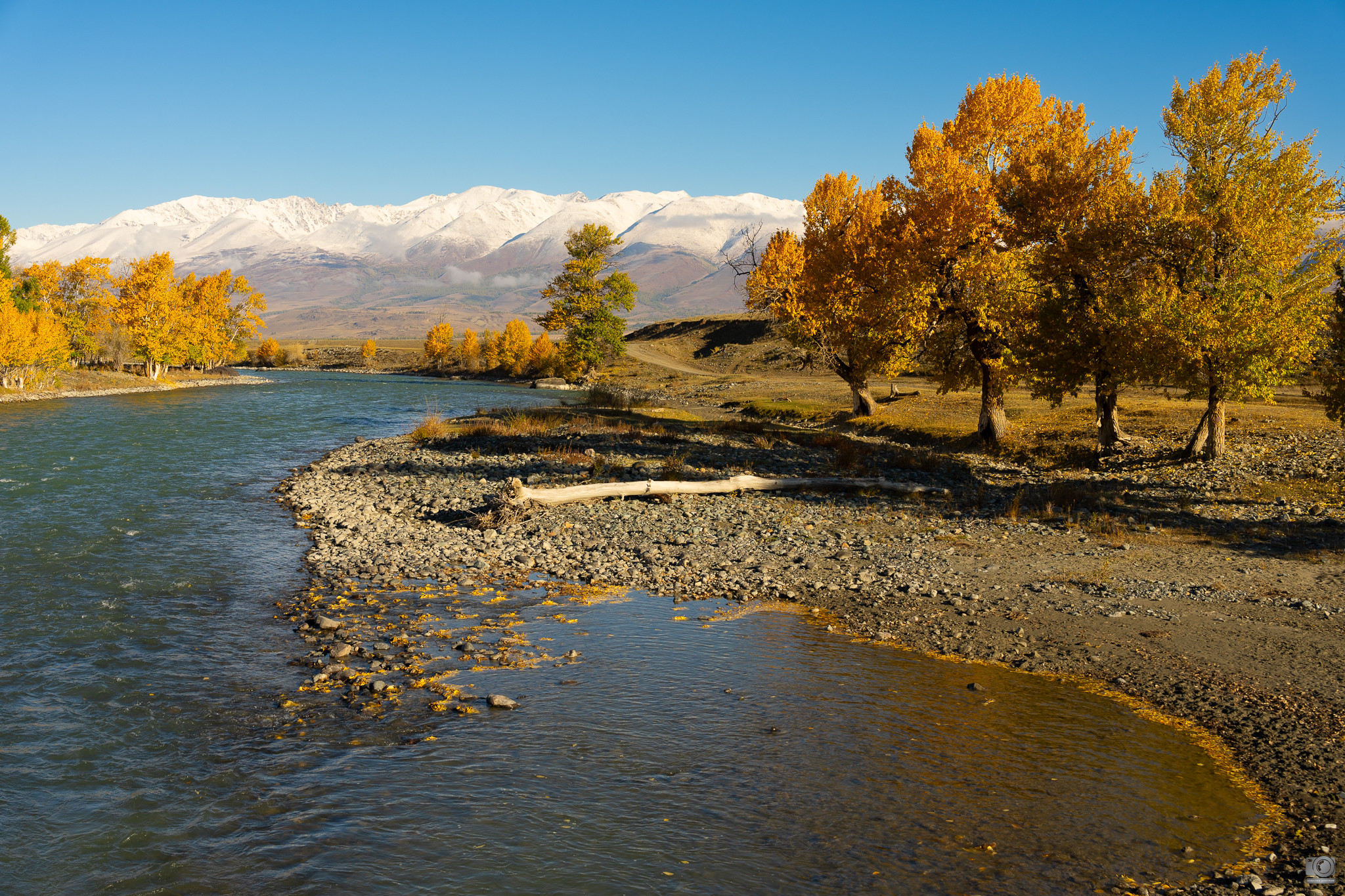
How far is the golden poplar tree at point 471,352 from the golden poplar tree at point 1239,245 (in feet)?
457

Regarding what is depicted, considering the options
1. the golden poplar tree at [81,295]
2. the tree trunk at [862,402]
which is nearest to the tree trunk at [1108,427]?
the tree trunk at [862,402]

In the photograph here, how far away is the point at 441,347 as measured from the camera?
6526 inches

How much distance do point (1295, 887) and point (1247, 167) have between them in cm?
2861

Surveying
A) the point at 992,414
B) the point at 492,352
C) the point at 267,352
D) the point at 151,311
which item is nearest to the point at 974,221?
the point at 992,414

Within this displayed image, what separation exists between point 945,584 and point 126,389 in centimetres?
9511

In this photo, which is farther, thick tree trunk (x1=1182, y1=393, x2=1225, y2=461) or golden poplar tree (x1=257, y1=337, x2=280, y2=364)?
golden poplar tree (x1=257, y1=337, x2=280, y2=364)

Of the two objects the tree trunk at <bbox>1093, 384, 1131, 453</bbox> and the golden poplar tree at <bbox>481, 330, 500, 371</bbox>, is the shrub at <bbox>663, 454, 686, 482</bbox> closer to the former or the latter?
the tree trunk at <bbox>1093, 384, 1131, 453</bbox>

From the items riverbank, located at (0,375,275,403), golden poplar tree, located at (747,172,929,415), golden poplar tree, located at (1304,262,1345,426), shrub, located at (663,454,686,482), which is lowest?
shrub, located at (663,454,686,482)

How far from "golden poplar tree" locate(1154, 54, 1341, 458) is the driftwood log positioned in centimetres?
1020

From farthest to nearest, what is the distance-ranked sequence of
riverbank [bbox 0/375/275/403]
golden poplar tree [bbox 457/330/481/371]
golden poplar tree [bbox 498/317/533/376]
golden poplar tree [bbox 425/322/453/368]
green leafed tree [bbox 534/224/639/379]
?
1. golden poplar tree [bbox 425/322/453/368]
2. golden poplar tree [bbox 457/330/481/371]
3. golden poplar tree [bbox 498/317/533/376]
4. green leafed tree [bbox 534/224/639/379]
5. riverbank [bbox 0/375/275/403]

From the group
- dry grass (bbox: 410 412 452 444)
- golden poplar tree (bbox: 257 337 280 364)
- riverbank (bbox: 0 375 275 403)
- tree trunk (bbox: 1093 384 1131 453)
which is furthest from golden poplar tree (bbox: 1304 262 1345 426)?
golden poplar tree (bbox: 257 337 280 364)

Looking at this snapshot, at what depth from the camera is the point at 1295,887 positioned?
277 inches

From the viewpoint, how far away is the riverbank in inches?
2778

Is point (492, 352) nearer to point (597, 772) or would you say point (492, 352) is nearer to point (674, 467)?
point (674, 467)
